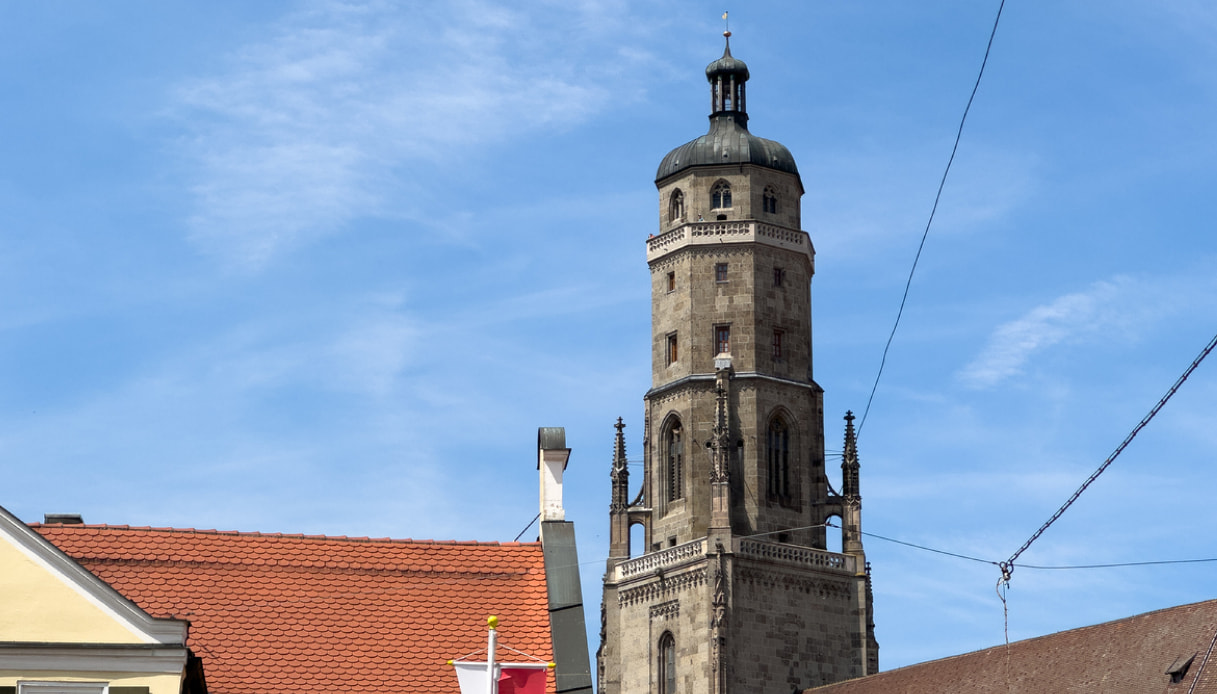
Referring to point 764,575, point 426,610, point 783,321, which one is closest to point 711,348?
point 783,321

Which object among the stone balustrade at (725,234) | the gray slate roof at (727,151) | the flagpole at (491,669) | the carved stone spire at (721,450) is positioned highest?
the gray slate roof at (727,151)

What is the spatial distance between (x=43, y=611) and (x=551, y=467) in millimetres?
6336

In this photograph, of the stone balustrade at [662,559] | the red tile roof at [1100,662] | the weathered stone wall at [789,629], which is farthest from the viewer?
the stone balustrade at [662,559]

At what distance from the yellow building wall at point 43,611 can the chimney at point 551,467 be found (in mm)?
5692

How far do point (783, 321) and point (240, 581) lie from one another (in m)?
74.8

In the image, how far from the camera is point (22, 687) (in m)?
22.5

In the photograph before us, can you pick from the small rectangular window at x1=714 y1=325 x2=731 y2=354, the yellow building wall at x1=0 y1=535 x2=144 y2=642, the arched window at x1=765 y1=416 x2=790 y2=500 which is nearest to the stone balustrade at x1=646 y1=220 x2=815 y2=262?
the small rectangular window at x1=714 y1=325 x2=731 y2=354

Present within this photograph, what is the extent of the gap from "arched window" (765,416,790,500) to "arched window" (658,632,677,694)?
24.5 ft

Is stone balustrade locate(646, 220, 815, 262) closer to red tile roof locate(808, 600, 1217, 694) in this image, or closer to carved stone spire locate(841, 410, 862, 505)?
carved stone spire locate(841, 410, 862, 505)

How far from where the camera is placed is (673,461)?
9894cm

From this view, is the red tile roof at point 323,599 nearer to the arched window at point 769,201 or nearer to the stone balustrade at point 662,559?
the stone balustrade at point 662,559

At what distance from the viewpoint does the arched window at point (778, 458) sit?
98438 mm

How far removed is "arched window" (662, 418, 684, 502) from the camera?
323ft

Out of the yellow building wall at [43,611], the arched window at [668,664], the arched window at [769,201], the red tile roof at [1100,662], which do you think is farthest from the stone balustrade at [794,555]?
the yellow building wall at [43,611]
